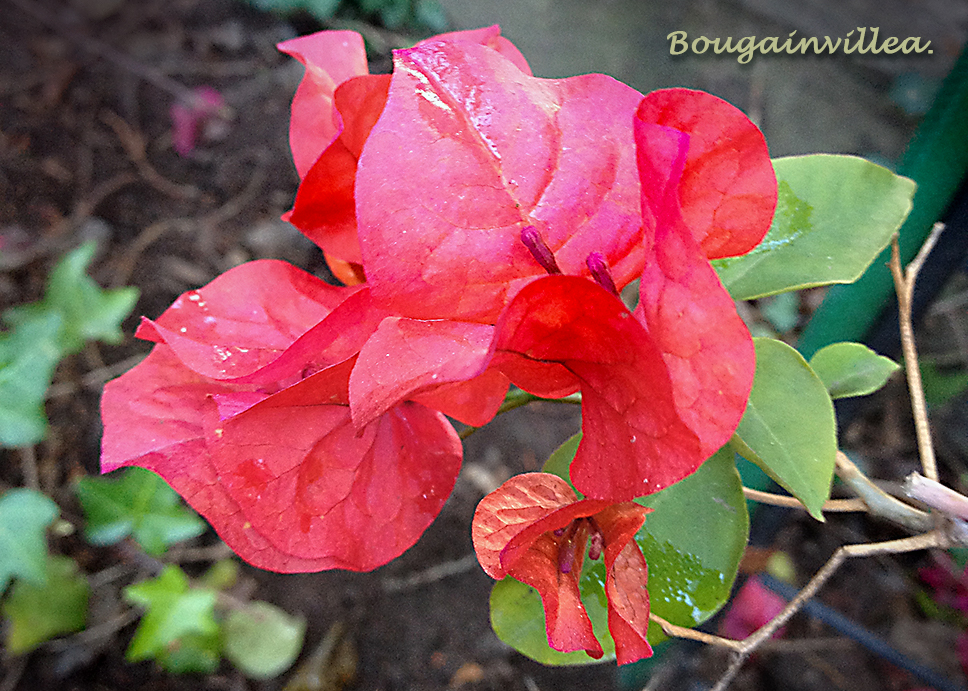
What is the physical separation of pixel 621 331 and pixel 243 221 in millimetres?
1415

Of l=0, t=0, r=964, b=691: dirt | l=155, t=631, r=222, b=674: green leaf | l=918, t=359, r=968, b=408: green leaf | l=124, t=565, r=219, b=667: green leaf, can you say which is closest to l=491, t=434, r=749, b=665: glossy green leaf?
l=0, t=0, r=964, b=691: dirt

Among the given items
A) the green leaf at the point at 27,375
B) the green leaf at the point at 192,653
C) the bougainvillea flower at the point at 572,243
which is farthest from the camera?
the green leaf at the point at 192,653

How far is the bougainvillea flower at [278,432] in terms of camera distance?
0.27m

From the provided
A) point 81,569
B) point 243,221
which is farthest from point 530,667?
point 243,221

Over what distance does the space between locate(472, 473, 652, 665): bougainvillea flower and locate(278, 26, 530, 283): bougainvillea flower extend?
15 cm

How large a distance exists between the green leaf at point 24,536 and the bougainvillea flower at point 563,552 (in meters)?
0.86

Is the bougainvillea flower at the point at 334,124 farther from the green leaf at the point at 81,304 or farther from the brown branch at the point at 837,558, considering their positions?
the green leaf at the point at 81,304

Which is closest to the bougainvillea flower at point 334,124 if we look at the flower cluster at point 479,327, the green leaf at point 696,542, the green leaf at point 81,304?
the flower cluster at point 479,327

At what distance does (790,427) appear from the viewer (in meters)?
0.33

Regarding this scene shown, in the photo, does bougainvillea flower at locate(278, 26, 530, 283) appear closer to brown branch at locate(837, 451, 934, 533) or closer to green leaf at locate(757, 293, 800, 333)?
brown branch at locate(837, 451, 934, 533)

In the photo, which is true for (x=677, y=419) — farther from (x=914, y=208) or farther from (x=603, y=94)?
(x=914, y=208)

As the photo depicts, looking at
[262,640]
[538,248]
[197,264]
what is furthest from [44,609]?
[538,248]

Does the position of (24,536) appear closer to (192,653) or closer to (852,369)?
(192,653)

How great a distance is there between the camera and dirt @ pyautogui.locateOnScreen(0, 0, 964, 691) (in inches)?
41.7
